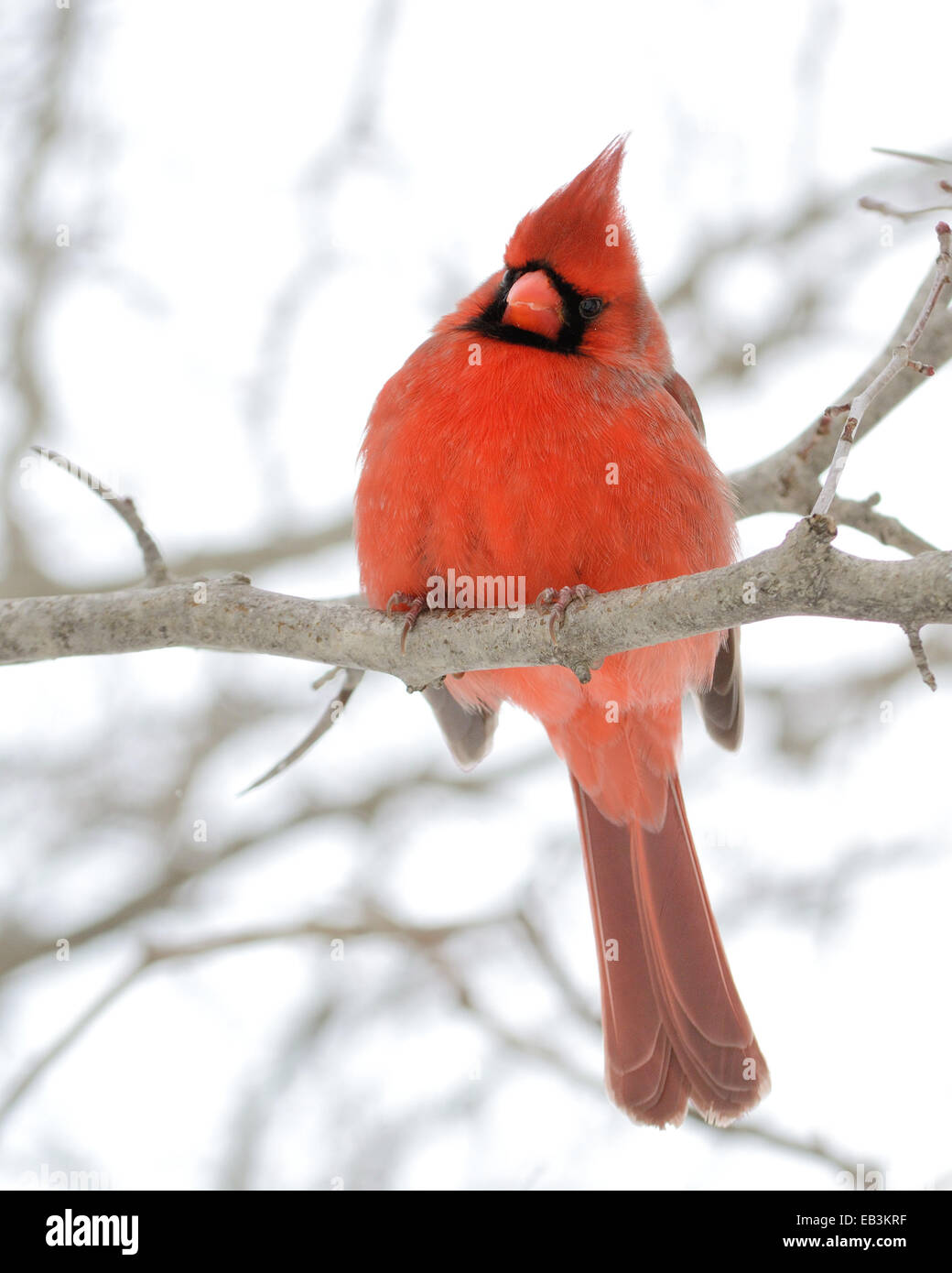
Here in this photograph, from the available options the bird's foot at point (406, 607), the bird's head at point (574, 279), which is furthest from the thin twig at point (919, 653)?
the bird's head at point (574, 279)

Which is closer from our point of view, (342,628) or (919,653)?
(919,653)

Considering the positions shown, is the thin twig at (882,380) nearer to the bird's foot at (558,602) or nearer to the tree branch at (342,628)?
the tree branch at (342,628)

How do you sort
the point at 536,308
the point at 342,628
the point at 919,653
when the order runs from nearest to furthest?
the point at 919,653
the point at 342,628
the point at 536,308

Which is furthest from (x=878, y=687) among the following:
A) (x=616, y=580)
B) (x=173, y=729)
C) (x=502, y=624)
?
(x=502, y=624)

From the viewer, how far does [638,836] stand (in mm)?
3000

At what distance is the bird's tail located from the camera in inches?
108

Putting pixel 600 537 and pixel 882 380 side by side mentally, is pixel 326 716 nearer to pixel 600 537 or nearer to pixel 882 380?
pixel 600 537

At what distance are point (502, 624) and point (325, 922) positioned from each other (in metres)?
2.12

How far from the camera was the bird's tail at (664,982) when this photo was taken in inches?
108

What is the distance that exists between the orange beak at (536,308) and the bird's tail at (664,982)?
3.53 ft

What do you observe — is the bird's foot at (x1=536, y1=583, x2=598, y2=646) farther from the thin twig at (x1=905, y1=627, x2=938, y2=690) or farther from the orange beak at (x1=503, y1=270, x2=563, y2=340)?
the orange beak at (x1=503, y1=270, x2=563, y2=340)

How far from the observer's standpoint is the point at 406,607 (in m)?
2.37

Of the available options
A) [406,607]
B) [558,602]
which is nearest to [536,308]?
[406,607]

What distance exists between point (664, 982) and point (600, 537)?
107cm
